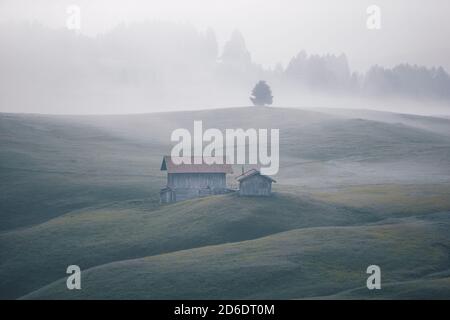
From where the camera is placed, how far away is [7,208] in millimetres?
76312

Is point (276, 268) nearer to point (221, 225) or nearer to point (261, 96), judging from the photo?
point (221, 225)

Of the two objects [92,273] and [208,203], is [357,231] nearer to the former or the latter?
[208,203]

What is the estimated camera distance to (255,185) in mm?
72312

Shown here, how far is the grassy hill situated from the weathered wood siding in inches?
44.6

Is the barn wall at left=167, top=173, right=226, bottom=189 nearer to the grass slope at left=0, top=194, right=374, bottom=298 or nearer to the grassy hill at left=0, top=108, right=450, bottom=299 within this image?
the grassy hill at left=0, top=108, right=450, bottom=299

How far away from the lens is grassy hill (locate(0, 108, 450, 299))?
163 feet

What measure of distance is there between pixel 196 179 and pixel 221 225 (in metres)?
17.2

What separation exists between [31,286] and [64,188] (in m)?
29.4

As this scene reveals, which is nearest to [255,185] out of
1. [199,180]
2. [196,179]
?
[199,180]

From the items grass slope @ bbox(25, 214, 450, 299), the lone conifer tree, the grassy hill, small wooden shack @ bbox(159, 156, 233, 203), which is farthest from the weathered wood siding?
the lone conifer tree

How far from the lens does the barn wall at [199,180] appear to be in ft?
260

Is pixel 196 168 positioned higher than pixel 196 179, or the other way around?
pixel 196 168

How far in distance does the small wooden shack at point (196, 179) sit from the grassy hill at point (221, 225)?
377 centimetres
